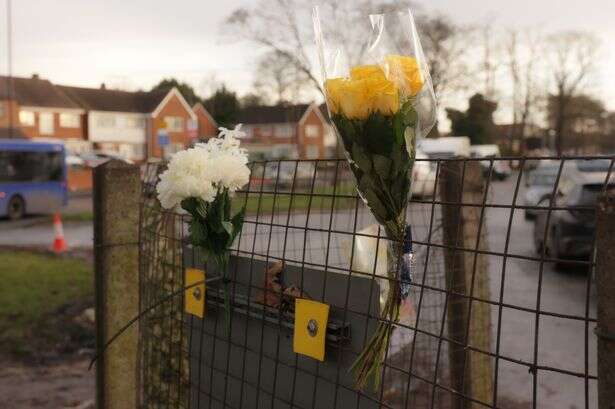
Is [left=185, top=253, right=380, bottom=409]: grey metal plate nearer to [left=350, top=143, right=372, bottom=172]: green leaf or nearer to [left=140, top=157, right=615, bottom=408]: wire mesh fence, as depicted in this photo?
[left=140, top=157, right=615, bottom=408]: wire mesh fence

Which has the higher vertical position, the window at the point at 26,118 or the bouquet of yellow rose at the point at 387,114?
the window at the point at 26,118

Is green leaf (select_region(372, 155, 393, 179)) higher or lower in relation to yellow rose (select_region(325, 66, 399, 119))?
lower

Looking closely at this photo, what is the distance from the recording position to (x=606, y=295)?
1166mm

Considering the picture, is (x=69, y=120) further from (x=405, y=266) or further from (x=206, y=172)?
(x=405, y=266)

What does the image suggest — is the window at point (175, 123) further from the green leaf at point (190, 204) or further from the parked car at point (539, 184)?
the green leaf at point (190, 204)

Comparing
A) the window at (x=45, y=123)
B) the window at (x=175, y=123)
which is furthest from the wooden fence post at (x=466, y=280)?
the window at (x=175, y=123)

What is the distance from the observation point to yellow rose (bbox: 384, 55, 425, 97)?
1.56 m

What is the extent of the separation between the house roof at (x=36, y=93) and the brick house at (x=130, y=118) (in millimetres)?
1599

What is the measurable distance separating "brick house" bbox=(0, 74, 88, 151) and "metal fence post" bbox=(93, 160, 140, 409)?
49690 mm

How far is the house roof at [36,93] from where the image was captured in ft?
169

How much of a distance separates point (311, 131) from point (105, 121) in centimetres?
2230

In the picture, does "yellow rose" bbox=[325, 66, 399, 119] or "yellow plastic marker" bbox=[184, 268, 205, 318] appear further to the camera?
"yellow plastic marker" bbox=[184, 268, 205, 318]

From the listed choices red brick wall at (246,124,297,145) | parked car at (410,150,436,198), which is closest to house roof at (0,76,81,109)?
red brick wall at (246,124,297,145)

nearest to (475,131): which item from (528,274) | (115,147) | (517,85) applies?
(517,85)
